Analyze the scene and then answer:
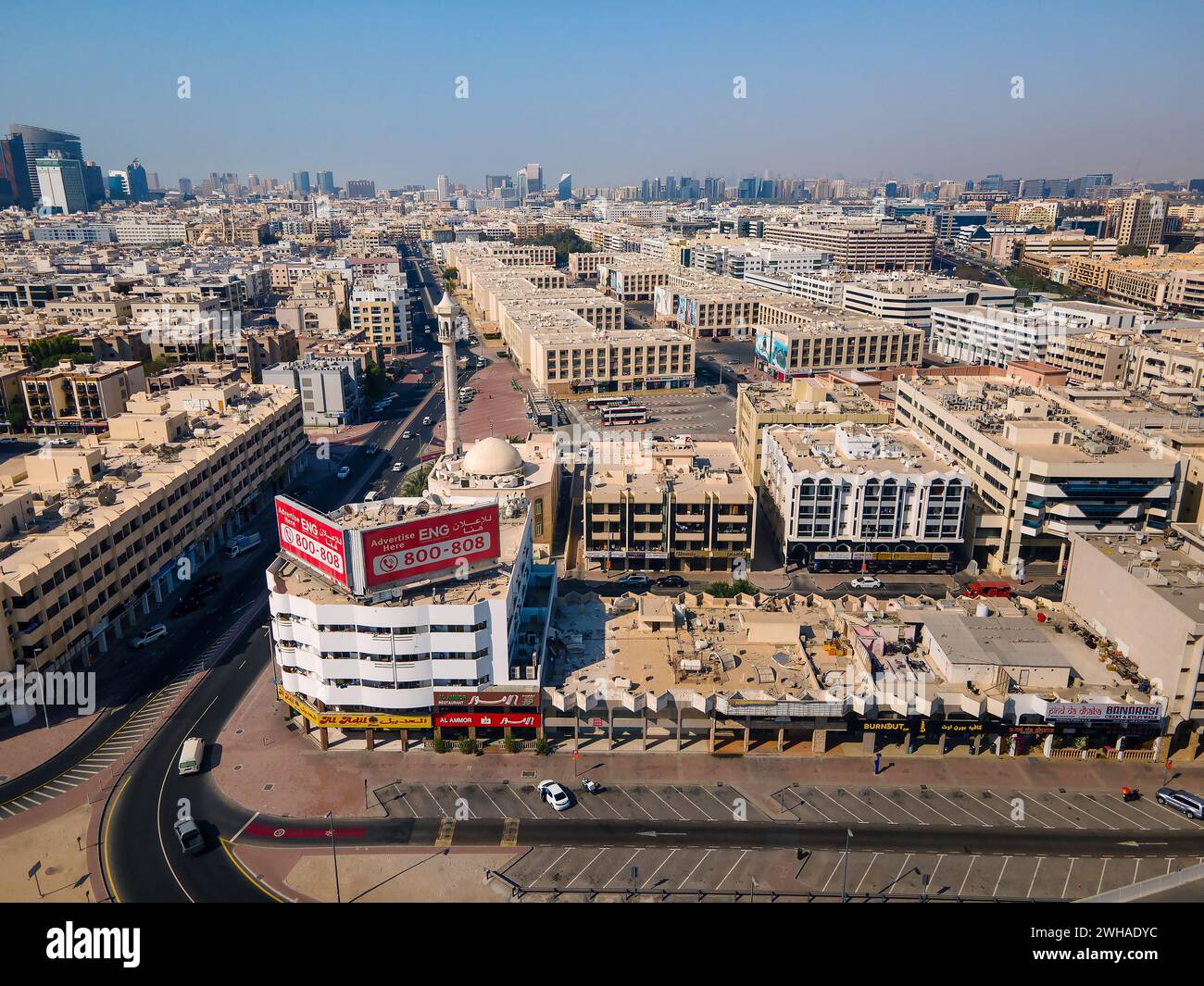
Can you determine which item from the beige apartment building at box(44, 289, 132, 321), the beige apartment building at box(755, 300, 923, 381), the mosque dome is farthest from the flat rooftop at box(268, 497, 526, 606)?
the beige apartment building at box(44, 289, 132, 321)

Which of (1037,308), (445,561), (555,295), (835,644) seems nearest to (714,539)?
(835,644)

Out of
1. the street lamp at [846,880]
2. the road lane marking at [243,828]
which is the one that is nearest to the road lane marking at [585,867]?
the street lamp at [846,880]

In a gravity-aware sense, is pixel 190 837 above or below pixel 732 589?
below

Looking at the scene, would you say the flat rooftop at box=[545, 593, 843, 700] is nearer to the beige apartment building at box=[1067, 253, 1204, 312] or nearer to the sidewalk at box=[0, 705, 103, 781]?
the sidewalk at box=[0, 705, 103, 781]

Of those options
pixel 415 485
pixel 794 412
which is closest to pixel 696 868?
pixel 415 485

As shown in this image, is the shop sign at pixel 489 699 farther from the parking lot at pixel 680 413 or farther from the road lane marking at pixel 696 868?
the parking lot at pixel 680 413

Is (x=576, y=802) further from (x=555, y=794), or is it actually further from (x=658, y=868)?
(x=658, y=868)
